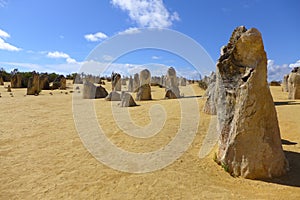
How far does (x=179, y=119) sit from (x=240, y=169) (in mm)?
3814

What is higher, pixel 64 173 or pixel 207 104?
pixel 207 104

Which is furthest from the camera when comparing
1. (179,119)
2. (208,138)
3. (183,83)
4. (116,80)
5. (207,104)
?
(183,83)

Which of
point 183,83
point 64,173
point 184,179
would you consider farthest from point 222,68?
point 183,83

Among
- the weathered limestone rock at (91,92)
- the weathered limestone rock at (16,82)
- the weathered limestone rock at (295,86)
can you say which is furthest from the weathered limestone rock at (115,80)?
the weathered limestone rock at (295,86)

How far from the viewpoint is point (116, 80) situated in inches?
806

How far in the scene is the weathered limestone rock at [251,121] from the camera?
13.2ft

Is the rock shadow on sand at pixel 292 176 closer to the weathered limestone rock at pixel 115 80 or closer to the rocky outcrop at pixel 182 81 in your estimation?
the weathered limestone rock at pixel 115 80

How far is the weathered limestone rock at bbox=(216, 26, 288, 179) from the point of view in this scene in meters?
4.04

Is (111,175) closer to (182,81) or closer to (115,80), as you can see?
(115,80)

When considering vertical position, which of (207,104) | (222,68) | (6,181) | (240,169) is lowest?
(6,181)

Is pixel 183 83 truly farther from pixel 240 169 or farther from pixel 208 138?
pixel 240 169

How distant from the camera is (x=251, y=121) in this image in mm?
4082

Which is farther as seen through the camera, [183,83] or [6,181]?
[183,83]

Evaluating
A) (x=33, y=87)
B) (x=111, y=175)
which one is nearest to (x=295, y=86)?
(x=111, y=175)
